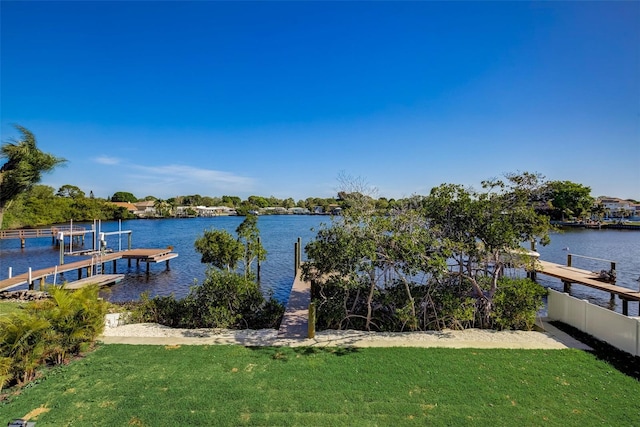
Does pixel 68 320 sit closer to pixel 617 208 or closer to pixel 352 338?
pixel 352 338

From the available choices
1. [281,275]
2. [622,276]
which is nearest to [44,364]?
[281,275]

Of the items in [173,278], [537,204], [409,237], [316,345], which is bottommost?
[173,278]

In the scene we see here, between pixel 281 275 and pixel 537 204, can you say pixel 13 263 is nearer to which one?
pixel 281 275

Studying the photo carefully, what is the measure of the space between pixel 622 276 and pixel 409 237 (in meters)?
17.8

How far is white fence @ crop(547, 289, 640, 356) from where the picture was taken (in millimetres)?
7277

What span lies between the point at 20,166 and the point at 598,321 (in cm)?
1351

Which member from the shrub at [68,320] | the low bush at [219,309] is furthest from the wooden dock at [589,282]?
the shrub at [68,320]

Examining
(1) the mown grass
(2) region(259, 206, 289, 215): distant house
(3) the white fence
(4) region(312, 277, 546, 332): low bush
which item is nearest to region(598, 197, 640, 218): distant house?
(3) the white fence

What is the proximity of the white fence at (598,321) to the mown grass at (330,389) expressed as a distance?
→ 114cm

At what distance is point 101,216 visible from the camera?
252 ft

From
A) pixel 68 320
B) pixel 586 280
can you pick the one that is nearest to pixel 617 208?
pixel 586 280

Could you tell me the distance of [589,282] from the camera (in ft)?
48.4

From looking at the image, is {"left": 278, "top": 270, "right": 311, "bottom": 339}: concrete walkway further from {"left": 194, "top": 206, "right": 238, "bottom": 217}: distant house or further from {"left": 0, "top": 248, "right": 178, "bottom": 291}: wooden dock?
{"left": 194, "top": 206, "right": 238, "bottom": 217}: distant house

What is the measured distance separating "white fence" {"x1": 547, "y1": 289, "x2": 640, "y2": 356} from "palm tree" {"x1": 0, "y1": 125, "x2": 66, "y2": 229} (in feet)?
43.2
